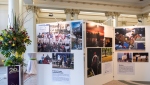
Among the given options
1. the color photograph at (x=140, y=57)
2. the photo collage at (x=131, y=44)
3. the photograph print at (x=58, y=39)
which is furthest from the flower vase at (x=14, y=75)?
the color photograph at (x=140, y=57)

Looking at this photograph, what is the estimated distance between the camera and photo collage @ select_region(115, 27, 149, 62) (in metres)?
7.36

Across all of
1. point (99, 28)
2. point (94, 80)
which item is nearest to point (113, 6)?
point (99, 28)

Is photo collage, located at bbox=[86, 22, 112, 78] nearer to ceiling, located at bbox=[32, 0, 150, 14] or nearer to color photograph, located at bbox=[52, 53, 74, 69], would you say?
color photograph, located at bbox=[52, 53, 74, 69]

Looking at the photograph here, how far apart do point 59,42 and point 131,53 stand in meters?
3.46

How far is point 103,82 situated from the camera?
667cm

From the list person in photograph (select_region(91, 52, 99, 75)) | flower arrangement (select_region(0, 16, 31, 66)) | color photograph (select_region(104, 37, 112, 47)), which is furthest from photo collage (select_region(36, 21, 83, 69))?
color photograph (select_region(104, 37, 112, 47))

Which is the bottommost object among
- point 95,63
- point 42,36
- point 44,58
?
point 95,63

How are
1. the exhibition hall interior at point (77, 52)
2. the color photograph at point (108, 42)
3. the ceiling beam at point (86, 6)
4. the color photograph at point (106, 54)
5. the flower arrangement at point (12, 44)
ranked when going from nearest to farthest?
the flower arrangement at point (12, 44) < the exhibition hall interior at point (77, 52) < the color photograph at point (106, 54) < the color photograph at point (108, 42) < the ceiling beam at point (86, 6)

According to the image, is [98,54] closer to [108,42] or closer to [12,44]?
[108,42]

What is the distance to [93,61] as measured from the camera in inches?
240

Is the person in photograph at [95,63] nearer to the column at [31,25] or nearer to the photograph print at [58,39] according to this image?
the photograph print at [58,39]

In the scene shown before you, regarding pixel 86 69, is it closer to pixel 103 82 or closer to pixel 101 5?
pixel 103 82

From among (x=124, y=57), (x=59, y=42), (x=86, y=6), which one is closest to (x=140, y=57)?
(x=124, y=57)

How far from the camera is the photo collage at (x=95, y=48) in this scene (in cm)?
583
